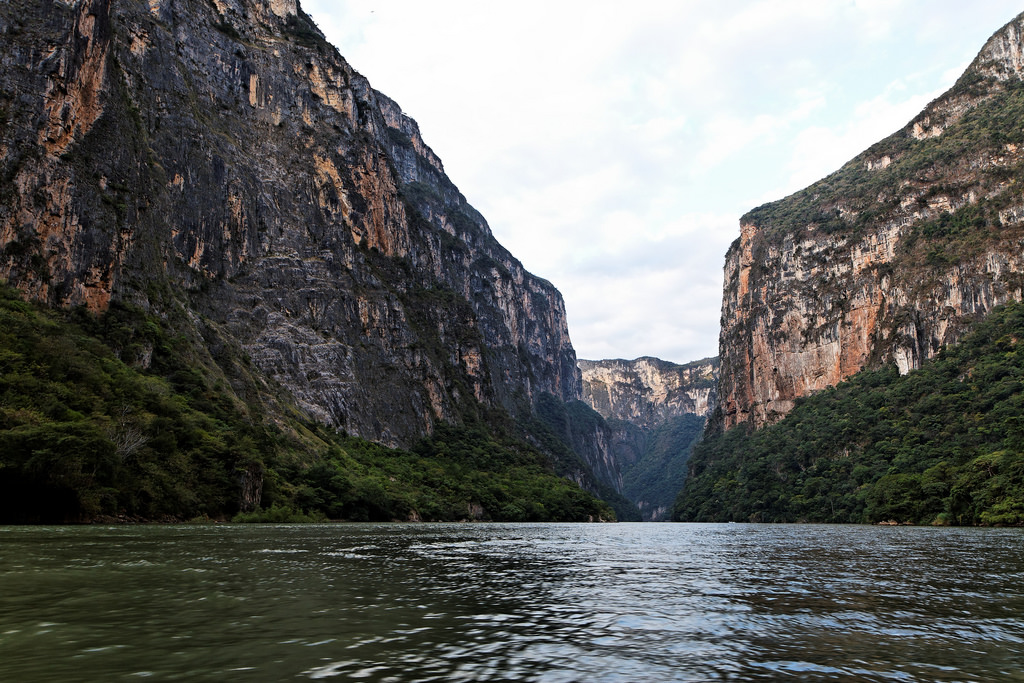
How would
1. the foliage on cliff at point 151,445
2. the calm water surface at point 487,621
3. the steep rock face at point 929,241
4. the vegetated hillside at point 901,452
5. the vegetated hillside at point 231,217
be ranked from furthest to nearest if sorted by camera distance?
1. the steep rock face at point 929,241
2. the vegetated hillside at point 901,452
3. the vegetated hillside at point 231,217
4. the foliage on cliff at point 151,445
5. the calm water surface at point 487,621

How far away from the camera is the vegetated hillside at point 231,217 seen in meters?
75.2

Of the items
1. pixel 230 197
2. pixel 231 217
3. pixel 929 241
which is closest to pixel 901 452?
pixel 929 241

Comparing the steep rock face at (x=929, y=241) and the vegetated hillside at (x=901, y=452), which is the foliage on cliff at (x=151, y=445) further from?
the steep rock face at (x=929, y=241)

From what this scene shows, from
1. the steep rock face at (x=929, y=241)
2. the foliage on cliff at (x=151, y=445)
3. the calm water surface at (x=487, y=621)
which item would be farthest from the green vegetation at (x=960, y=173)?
the calm water surface at (x=487, y=621)

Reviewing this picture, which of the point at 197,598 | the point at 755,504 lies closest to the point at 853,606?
the point at 197,598

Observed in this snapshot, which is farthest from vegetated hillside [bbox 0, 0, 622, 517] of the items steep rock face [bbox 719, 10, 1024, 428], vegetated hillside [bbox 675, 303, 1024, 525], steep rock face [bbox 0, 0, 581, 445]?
steep rock face [bbox 719, 10, 1024, 428]

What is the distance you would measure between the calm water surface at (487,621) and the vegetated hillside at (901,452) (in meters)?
61.3

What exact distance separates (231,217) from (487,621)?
4672 inches

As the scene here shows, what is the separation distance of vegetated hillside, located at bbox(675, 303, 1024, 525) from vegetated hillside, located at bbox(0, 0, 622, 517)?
62.3m

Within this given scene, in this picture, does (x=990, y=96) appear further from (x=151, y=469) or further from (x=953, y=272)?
(x=151, y=469)

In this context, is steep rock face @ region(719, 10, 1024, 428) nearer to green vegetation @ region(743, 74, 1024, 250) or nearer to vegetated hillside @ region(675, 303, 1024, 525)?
green vegetation @ region(743, 74, 1024, 250)

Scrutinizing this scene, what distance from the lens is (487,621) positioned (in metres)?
12.5

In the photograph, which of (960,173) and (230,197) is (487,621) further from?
(960,173)

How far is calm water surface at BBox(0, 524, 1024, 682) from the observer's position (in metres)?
8.64
